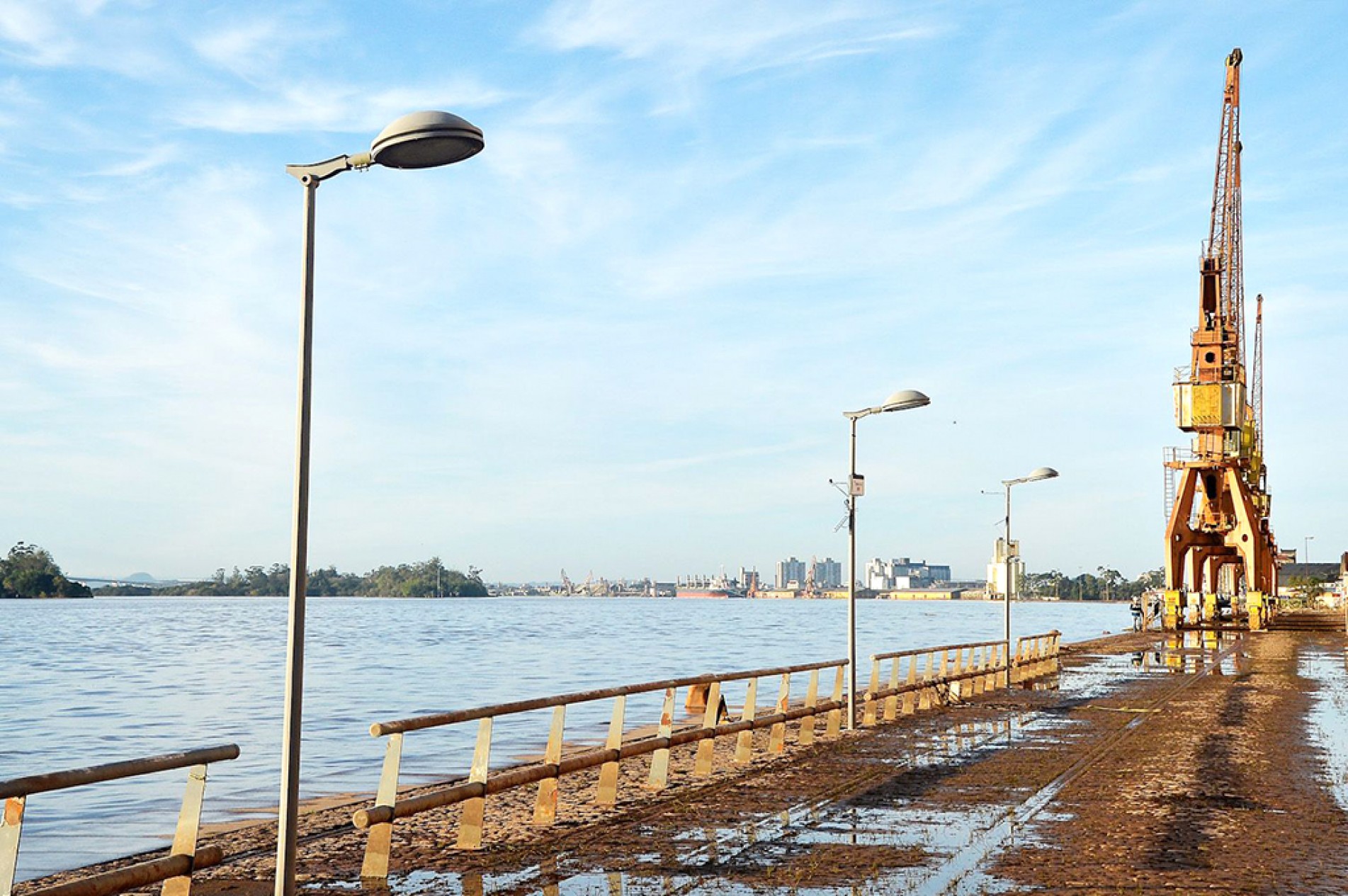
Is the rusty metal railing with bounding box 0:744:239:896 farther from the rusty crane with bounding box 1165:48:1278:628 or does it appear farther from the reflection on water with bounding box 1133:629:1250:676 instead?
the rusty crane with bounding box 1165:48:1278:628

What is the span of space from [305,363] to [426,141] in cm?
178

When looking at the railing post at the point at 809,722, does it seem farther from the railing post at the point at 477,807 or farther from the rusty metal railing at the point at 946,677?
the railing post at the point at 477,807

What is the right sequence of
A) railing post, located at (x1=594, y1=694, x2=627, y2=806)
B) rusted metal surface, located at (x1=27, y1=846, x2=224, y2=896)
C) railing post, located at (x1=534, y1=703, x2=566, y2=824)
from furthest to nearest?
railing post, located at (x1=594, y1=694, x2=627, y2=806), railing post, located at (x1=534, y1=703, x2=566, y2=824), rusted metal surface, located at (x1=27, y1=846, x2=224, y2=896)

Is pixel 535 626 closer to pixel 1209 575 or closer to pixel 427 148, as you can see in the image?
pixel 1209 575

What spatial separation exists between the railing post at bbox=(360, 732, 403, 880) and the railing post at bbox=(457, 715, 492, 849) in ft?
3.24

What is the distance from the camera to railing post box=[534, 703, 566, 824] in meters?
13.3

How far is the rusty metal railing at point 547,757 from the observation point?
11.1m

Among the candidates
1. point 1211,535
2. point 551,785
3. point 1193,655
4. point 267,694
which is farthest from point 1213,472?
point 551,785

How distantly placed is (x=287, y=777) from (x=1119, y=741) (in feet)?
52.1

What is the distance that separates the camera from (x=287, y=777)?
361 inches

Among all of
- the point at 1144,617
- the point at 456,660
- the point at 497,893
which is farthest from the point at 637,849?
the point at 1144,617

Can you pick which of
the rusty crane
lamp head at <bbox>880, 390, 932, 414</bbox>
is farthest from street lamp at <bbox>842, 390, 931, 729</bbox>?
the rusty crane

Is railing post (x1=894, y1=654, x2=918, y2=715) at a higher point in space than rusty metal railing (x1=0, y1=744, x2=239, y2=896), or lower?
lower

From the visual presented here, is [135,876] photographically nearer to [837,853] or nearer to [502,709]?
[502,709]
